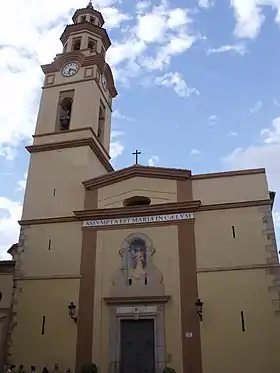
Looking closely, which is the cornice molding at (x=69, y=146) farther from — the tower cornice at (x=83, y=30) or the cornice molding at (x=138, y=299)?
the tower cornice at (x=83, y=30)

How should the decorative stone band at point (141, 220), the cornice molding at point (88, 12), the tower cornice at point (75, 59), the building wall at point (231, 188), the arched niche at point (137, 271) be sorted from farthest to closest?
the cornice molding at point (88, 12)
the tower cornice at point (75, 59)
the decorative stone band at point (141, 220)
the building wall at point (231, 188)
the arched niche at point (137, 271)

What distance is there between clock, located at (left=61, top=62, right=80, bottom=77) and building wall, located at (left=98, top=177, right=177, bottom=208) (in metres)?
6.96

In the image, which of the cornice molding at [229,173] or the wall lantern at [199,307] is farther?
the cornice molding at [229,173]

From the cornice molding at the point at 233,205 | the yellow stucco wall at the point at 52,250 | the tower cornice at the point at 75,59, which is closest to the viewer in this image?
the cornice molding at the point at 233,205

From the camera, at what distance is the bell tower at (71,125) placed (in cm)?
1766

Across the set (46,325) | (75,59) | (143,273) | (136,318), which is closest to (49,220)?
(46,325)

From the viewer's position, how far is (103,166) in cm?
1986

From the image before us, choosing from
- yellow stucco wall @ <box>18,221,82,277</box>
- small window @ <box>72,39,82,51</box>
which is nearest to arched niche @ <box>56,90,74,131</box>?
small window @ <box>72,39,82,51</box>

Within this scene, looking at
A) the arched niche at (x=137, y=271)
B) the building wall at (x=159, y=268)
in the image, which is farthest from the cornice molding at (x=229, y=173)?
the arched niche at (x=137, y=271)

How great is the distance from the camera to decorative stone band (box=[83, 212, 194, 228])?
15.6 metres

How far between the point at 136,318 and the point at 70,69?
12.6 m

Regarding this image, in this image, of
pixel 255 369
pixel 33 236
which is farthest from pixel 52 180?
pixel 255 369

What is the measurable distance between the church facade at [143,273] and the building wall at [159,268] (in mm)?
36

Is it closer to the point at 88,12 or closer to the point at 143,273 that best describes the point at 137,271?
the point at 143,273
